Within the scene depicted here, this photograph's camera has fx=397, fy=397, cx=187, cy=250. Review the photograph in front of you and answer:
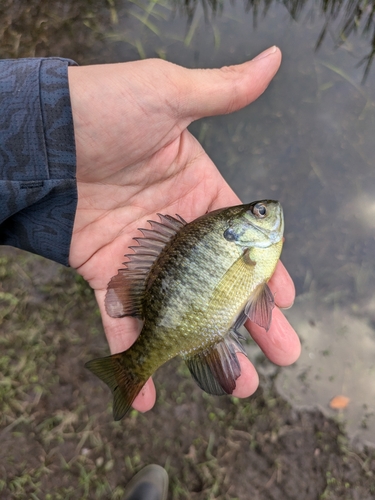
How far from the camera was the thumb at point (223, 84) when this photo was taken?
2.39 m

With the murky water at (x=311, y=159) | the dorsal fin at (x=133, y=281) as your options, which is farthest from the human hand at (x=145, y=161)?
the murky water at (x=311, y=159)

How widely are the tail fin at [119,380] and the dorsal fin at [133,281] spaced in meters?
0.26

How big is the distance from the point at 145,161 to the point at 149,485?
2.35 m

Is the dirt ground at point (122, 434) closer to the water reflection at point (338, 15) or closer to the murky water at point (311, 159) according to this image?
the murky water at point (311, 159)

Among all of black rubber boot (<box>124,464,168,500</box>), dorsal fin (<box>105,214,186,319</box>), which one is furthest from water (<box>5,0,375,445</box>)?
dorsal fin (<box>105,214,186,319</box>)

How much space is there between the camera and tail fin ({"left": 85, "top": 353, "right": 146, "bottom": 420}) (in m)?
2.13

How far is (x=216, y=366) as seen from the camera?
220 cm

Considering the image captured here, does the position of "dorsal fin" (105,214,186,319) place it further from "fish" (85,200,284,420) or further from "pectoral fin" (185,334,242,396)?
"pectoral fin" (185,334,242,396)

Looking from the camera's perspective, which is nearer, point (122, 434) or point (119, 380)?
point (119, 380)

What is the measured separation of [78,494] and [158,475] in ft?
2.00

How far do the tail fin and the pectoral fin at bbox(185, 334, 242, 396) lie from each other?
0.31 m

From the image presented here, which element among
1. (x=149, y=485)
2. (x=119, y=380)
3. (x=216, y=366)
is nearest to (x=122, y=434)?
(x=149, y=485)

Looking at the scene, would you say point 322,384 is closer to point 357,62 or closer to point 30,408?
point 30,408

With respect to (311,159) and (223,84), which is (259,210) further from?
(311,159)
